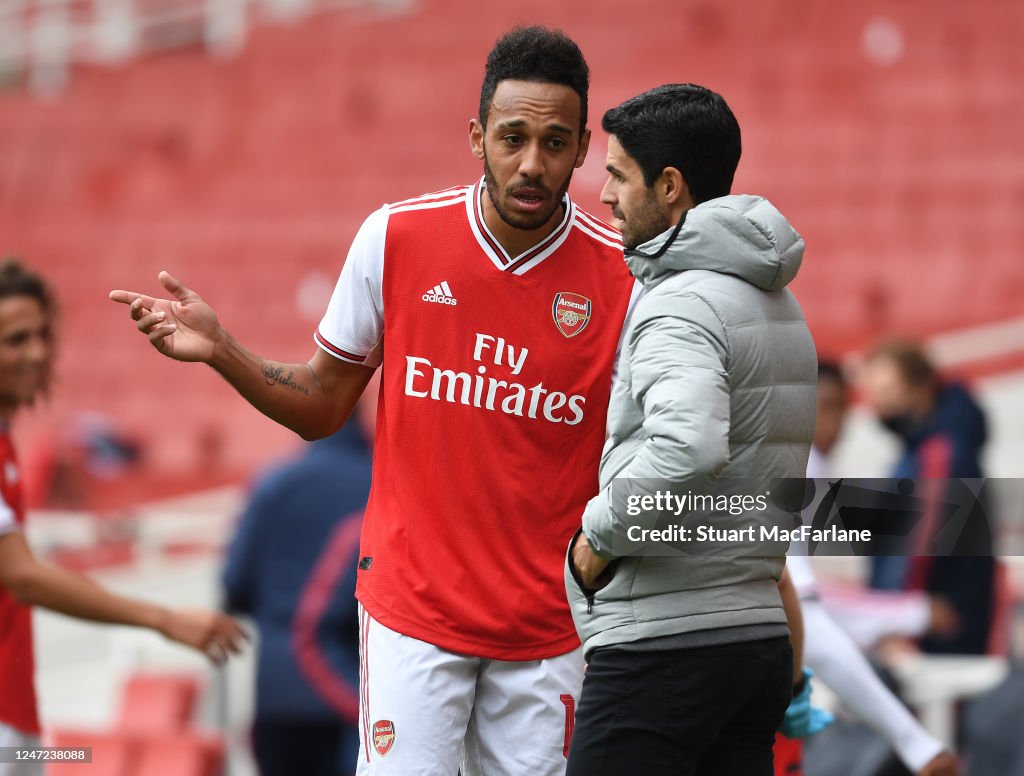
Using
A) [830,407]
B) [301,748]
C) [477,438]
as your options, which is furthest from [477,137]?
[301,748]

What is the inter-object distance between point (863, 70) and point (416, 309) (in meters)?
15.2

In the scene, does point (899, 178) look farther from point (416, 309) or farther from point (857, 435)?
point (416, 309)

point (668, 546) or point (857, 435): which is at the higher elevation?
point (668, 546)

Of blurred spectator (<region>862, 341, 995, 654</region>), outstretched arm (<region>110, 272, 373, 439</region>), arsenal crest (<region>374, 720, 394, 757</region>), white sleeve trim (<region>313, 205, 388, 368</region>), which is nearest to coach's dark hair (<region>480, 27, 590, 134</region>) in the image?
white sleeve trim (<region>313, 205, 388, 368</region>)

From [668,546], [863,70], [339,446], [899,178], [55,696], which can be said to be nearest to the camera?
[668,546]

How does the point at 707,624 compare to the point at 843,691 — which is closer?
the point at 707,624

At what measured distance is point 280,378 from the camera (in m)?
3.27

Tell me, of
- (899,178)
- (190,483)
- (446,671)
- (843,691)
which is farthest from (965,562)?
(899,178)

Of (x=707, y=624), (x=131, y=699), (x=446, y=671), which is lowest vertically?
(x=131, y=699)

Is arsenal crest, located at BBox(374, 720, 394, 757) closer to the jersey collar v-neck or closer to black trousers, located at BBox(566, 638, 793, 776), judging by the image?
black trousers, located at BBox(566, 638, 793, 776)

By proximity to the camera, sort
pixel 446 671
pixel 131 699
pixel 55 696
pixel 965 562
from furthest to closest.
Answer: pixel 55 696 < pixel 131 699 < pixel 965 562 < pixel 446 671

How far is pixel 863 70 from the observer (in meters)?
17.4

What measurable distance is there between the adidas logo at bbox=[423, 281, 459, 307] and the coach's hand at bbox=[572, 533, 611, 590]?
669 mm

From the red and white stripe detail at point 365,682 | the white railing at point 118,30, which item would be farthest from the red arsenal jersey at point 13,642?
the white railing at point 118,30
